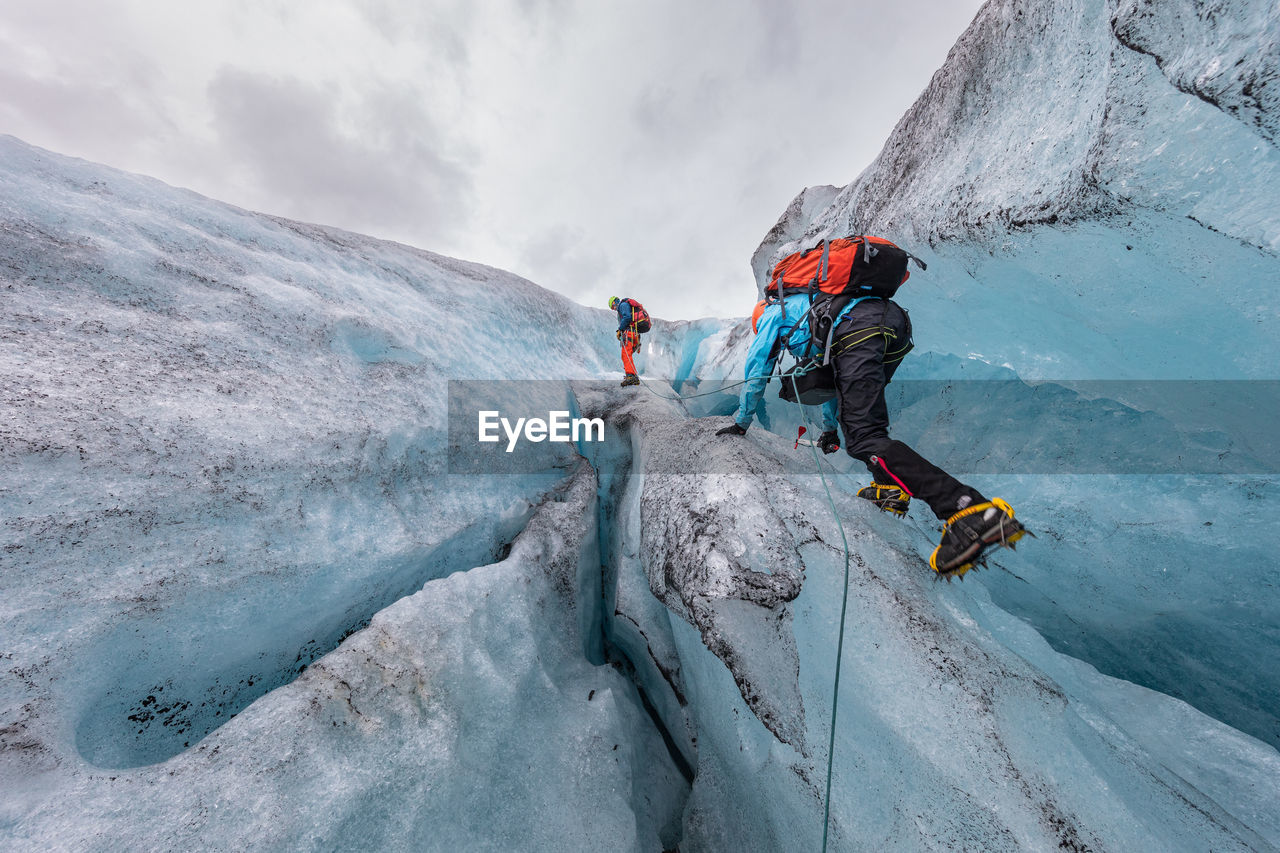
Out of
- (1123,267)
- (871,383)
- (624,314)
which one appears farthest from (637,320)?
(1123,267)

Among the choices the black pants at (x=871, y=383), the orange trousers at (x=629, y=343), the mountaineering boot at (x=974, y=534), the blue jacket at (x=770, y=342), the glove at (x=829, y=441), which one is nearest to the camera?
the mountaineering boot at (x=974, y=534)

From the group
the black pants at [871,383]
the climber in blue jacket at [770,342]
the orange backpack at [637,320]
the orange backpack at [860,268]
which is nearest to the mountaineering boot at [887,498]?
the black pants at [871,383]

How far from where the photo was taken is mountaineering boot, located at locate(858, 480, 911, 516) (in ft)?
10.1

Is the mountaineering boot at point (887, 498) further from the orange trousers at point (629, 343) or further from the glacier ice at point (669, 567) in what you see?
the orange trousers at point (629, 343)

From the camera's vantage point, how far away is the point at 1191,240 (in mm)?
2438

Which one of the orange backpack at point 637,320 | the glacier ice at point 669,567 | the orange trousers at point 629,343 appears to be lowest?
the glacier ice at point 669,567

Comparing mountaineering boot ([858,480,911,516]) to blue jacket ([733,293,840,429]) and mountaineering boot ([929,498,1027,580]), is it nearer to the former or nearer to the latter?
mountaineering boot ([929,498,1027,580])

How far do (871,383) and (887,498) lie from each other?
896 millimetres

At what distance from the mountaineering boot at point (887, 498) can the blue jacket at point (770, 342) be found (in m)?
1.19

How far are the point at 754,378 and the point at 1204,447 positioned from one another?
338 cm

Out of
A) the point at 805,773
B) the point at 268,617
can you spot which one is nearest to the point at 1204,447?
the point at 805,773

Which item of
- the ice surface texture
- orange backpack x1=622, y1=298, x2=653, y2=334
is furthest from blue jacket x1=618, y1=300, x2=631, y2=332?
the ice surface texture

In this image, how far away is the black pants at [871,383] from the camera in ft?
8.18

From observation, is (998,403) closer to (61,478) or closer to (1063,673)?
(1063,673)
